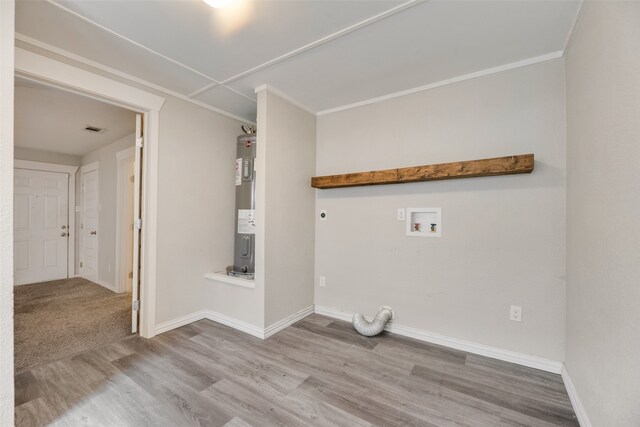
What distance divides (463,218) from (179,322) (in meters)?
2.95

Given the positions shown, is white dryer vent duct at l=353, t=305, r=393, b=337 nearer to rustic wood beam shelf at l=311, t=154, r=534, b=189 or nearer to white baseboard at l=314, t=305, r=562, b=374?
white baseboard at l=314, t=305, r=562, b=374

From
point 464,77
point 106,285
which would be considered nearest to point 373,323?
point 464,77

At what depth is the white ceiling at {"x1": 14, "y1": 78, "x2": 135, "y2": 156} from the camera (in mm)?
2762

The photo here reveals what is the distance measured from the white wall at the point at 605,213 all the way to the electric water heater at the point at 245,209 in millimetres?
2647

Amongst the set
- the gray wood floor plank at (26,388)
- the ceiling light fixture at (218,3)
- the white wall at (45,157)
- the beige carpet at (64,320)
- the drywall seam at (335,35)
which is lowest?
the beige carpet at (64,320)

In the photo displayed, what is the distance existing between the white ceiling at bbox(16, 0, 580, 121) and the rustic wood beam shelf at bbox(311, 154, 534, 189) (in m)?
0.81

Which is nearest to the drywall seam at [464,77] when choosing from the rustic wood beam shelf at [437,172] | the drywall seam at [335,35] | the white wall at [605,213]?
the white wall at [605,213]

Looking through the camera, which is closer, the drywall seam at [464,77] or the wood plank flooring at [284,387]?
the wood plank flooring at [284,387]

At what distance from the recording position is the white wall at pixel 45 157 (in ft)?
14.7

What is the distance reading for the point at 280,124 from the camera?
8.89 ft

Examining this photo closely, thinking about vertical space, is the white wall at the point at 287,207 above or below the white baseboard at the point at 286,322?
above

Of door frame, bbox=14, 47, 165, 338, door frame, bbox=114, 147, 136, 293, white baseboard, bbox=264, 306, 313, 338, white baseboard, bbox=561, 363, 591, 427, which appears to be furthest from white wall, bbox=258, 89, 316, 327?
door frame, bbox=114, 147, 136, 293
